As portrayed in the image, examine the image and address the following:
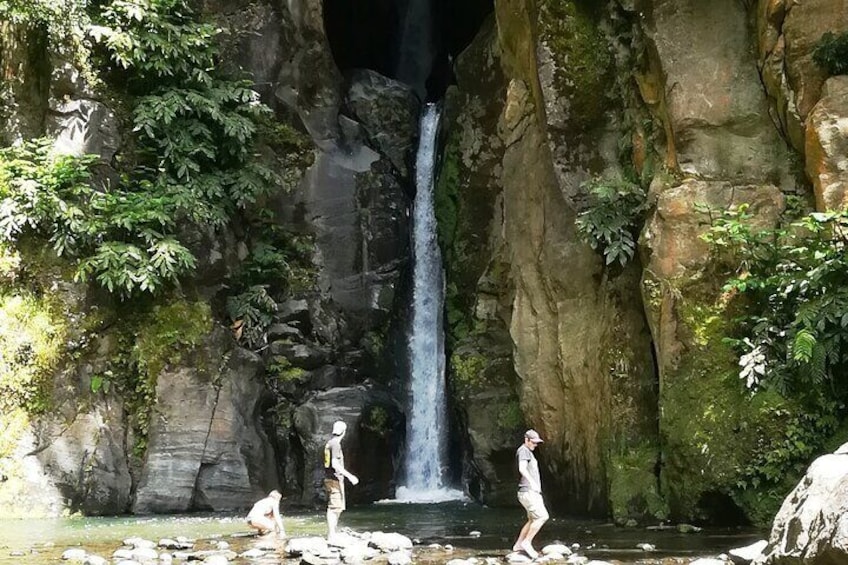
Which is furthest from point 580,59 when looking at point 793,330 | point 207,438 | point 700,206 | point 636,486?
point 207,438

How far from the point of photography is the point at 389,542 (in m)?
10.9

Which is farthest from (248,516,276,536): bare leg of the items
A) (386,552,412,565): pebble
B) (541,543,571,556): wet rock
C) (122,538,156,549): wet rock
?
(541,543,571,556): wet rock

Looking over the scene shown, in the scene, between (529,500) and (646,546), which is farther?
(646,546)

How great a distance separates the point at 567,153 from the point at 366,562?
9596 millimetres

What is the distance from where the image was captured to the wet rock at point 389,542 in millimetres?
10852

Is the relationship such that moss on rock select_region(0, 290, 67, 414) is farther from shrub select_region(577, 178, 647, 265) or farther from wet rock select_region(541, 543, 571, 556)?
wet rock select_region(541, 543, 571, 556)

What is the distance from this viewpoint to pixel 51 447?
1684 cm

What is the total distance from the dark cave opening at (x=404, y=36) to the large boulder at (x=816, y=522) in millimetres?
23491

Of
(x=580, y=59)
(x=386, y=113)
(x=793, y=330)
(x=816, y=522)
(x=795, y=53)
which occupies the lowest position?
(x=816, y=522)

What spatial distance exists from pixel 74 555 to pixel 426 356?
1286 centimetres

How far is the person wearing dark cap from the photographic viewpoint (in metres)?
10.2

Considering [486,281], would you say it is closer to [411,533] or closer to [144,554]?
[411,533]

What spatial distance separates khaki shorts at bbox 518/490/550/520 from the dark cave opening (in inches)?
785

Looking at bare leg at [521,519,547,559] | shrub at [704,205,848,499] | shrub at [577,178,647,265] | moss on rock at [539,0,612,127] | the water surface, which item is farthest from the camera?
moss on rock at [539,0,612,127]
